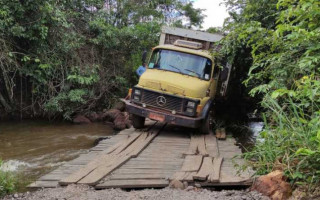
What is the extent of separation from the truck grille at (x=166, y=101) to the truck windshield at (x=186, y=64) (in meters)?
1.04

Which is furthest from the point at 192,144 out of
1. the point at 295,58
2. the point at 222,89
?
the point at 222,89

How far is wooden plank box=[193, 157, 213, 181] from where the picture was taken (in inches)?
212

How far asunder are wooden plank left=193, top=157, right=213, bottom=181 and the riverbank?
1.14 feet

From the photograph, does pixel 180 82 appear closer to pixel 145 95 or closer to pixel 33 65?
pixel 145 95

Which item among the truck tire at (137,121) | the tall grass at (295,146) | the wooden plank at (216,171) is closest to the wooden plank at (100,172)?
the wooden plank at (216,171)

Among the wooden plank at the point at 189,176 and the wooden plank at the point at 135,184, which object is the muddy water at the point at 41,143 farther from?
the wooden plank at the point at 189,176

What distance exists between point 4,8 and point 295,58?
8.29 m

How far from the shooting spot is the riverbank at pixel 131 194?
4.56 m

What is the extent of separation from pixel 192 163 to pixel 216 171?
657 mm

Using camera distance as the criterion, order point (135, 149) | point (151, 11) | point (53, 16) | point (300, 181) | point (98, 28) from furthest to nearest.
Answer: point (151, 11)
point (98, 28)
point (53, 16)
point (135, 149)
point (300, 181)

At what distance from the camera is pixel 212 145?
8211 mm

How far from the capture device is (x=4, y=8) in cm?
1009

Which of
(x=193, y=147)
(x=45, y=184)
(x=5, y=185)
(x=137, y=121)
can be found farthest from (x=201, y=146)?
(x=5, y=185)

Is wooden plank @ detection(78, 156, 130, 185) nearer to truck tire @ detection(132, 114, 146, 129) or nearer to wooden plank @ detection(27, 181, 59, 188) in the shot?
wooden plank @ detection(27, 181, 59, 188)
